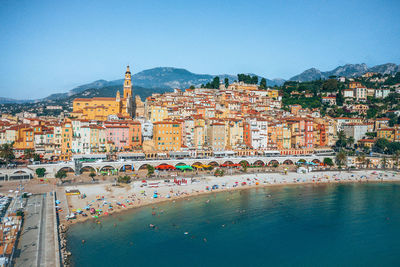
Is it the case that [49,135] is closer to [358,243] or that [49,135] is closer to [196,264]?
[196,264]

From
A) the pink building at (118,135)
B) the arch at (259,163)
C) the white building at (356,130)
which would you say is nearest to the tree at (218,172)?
the arch at (259,163)

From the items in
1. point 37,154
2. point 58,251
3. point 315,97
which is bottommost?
point 58,251

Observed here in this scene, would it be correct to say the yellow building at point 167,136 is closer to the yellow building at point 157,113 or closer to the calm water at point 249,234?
the yellow building at point 157,113

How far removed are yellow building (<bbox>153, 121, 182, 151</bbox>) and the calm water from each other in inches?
726

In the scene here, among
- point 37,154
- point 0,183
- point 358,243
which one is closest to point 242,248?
point 358,243

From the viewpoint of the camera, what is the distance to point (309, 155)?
7150cm

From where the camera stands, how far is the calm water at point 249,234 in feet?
101

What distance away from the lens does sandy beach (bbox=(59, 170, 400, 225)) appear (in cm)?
4009

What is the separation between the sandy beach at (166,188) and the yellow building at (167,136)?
12668 millimetres

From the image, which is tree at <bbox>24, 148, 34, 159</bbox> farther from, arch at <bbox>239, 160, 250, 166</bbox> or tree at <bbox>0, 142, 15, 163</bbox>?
arch at <bbox>239, 160, 250, 166</bbox>

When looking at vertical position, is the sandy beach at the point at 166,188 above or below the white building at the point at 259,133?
below

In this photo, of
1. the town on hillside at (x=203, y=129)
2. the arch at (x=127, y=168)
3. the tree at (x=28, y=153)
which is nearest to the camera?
the tree at (x=28, y=153)

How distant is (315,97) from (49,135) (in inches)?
3139

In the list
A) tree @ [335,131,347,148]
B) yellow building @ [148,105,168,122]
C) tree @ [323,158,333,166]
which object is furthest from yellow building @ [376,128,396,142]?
yellow building @ [148,105,168,122]
